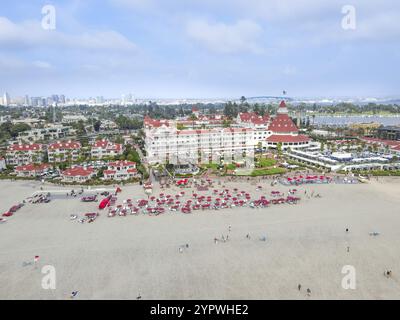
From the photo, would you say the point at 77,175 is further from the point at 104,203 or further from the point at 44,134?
the point at 44,134

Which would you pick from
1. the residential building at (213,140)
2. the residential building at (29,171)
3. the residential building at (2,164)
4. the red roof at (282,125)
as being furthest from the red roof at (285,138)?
the residential building at (2,164)

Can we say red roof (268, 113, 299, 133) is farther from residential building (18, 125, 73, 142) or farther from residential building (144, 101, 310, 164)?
residential building (18, 125, 73, 142)

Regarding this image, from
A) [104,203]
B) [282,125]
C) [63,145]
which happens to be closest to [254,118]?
[282,125]

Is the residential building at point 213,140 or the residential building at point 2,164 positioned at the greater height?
the residential building at point 213,140

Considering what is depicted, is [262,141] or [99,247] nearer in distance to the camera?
[99,247]

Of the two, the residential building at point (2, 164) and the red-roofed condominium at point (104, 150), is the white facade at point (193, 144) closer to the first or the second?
the red-roofed condominium at point (104, 150)
